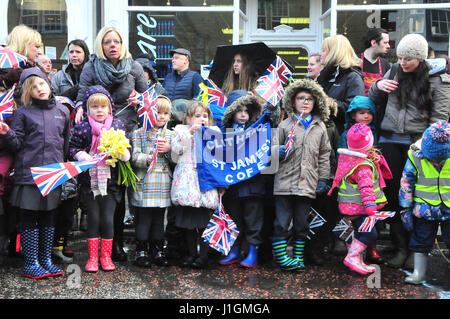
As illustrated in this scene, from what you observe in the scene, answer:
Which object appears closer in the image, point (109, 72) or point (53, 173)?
point (53, 173)

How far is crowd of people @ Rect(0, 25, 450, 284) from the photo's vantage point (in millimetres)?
4262

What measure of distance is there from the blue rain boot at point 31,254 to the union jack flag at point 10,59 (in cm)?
166

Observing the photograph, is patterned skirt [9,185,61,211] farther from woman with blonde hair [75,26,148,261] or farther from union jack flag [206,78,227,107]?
union jack flag [206,78,227,107]

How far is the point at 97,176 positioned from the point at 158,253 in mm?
991

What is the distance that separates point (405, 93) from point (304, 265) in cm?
200

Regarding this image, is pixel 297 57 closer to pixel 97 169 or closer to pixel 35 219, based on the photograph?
pixel 97 169

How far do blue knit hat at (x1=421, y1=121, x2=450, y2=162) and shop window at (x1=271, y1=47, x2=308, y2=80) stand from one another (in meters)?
4.30

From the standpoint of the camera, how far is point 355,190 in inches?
177

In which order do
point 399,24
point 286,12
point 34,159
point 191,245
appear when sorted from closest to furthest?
point 34,159 < point 191,245 < point 399,24 < point 286,12

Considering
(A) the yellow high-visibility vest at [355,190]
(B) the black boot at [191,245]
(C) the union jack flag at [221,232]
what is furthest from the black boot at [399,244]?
(B) the black boot at [191,245]

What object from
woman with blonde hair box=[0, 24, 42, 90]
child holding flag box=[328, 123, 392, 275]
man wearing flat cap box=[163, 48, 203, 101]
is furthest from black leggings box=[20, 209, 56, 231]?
child holding flag box=[328, 123, 392, 275]

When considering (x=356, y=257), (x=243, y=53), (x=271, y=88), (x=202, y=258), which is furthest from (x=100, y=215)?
(x=356, y=257)

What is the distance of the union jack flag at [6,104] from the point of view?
4.21 meters

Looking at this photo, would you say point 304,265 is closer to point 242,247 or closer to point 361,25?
point 242,247
